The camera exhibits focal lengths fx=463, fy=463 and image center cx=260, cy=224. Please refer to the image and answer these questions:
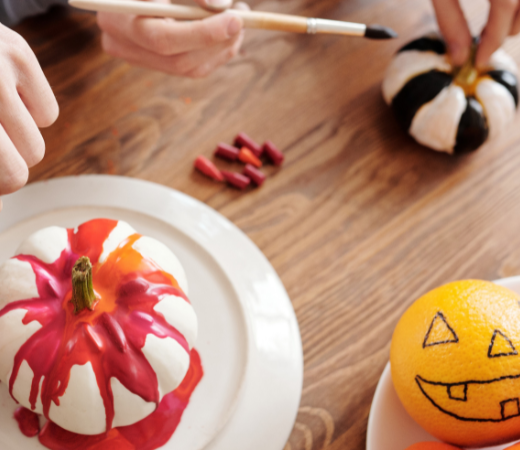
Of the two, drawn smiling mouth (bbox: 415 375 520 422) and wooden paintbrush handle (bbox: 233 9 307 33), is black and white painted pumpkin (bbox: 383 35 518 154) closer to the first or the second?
wooden paintbrush handle (bbox: 233 9 307 33)

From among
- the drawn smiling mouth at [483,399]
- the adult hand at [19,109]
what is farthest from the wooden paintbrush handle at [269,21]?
the drawn smiling mouth at [483,399]

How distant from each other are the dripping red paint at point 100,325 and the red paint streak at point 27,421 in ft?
0.05

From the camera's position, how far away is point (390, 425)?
63 cm

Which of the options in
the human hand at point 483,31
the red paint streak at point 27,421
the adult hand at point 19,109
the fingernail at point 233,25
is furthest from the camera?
the human hand at point 483,31

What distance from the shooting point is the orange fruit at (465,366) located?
0.53m

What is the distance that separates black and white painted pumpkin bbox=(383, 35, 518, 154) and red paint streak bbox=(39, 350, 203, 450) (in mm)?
655

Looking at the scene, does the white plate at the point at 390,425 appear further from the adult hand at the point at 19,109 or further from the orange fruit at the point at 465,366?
the adult hand at the point at 19,109

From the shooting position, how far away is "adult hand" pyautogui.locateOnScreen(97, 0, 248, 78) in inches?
28.9

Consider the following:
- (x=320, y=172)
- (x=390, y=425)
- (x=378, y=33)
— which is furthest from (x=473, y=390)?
(x=378, y=33)

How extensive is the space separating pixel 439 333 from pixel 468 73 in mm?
558

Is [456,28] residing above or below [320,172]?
above

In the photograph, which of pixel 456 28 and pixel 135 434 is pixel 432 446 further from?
pixel 456 28

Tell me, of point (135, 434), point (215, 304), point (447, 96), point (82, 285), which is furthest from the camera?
point (447, 96)

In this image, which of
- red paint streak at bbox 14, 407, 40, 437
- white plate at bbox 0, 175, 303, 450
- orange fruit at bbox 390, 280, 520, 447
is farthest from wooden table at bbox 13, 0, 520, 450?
red paint streak at bbox 14, 407, 40, 437
